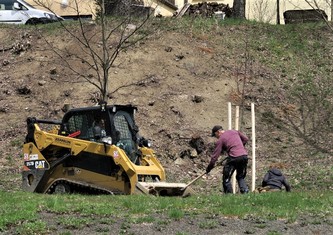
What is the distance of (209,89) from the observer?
24.7m

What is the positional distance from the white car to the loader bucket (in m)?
17.0

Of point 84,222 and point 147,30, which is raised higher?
point 147,30

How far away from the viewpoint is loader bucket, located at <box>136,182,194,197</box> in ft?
46.4

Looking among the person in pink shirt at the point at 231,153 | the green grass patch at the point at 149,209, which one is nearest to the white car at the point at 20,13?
the person in pink shirt at the point at 231,153

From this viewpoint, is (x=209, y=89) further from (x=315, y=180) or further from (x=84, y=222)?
(x=84, y=222)

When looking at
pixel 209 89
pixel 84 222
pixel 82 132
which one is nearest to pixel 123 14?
pixel 209 89

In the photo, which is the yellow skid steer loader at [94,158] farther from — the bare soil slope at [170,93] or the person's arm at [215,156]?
the bare soil slope at [170,93]

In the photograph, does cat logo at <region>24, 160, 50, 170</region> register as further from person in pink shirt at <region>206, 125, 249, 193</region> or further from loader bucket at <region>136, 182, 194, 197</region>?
person in pink shirt at <region>206, 125, 249, 193</region>

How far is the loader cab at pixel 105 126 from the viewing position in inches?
588

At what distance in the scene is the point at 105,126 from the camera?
49.1 ft

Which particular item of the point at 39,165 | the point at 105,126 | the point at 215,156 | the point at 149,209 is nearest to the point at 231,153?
the point at 215,156

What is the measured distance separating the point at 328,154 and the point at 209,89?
5.27 m

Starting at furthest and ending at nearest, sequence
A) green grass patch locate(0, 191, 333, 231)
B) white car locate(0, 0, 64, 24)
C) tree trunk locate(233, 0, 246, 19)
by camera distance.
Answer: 1. tree trunk locate(233, 0, 246, 19)
2. white car locate(0, 0, 64, 24)
3. green grass patch locate(0, 191, 333, 231)

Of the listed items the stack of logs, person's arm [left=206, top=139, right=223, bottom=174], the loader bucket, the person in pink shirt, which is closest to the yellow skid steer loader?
the loader bucket
